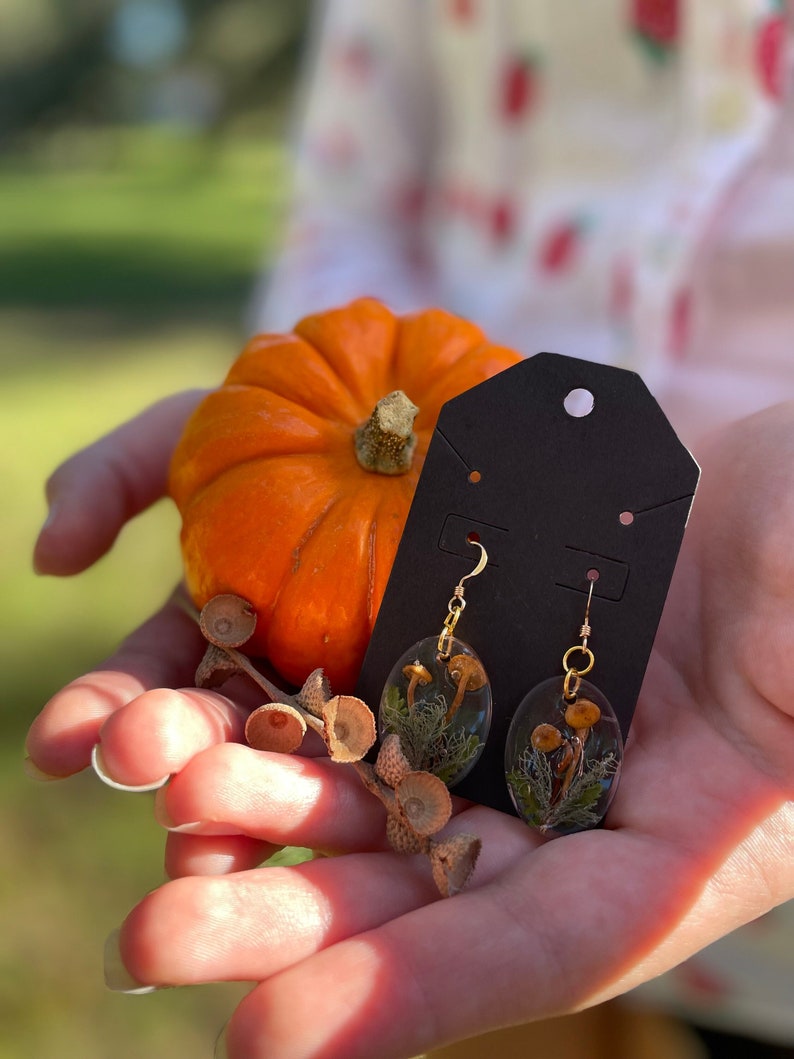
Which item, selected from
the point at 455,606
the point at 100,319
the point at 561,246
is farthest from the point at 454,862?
the point at 100,319

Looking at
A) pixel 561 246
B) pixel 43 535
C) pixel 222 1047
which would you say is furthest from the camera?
pixel 561 246

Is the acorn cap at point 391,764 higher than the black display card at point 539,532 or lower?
lower

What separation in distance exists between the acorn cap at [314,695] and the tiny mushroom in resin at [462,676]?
0.44ft

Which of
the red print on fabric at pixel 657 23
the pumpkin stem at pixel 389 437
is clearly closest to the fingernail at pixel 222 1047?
the pumpkin stem at pixel 389 437

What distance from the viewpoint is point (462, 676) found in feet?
3.51

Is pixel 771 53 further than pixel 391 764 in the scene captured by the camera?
Yes

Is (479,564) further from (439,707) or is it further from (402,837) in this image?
(402,837)

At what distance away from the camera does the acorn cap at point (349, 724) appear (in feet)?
3.28

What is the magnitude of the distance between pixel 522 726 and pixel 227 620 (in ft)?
1.11

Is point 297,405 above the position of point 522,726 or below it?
above

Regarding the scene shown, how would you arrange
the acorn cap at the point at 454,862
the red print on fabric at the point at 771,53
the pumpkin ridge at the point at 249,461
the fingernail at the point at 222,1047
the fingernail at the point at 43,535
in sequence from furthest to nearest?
1. the red print on fabric at the point at 771,53
2. the fingernail at the point at 43,535
3. the pumpkin ridge at the point at 249,461
4. the acorn cap at the point at 454,862
5. the fingernail at the point at 222,1047

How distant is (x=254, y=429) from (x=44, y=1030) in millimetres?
1226

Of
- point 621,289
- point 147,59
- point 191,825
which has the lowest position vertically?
point 191,825

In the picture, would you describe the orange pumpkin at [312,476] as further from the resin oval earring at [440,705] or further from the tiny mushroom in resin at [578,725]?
the tiny mushroom in resin at [578,725]
